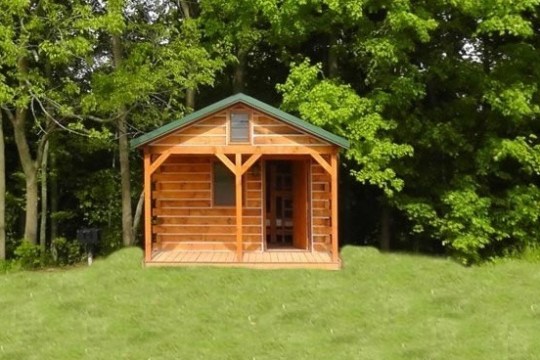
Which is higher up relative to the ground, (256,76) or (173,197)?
(256,76)

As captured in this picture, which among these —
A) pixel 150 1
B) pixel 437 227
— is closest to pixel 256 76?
pixel 150 1

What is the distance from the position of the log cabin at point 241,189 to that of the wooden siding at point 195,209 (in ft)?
0.08

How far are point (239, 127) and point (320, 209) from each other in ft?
9.72

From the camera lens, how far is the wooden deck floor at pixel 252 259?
12.1 m

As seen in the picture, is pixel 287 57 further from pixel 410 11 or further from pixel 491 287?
pixel 491 287

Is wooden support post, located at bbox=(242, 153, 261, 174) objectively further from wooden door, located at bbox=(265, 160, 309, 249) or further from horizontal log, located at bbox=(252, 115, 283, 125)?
wooden door, located at bbox=(265, 160, 309, 249)

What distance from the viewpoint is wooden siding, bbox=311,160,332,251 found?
1398cm

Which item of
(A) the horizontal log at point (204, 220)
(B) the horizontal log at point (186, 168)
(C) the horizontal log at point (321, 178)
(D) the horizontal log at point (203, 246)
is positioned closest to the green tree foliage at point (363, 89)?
(C) the horizontal log at point (321, 178)

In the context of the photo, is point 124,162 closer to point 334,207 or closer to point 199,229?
point 199,229

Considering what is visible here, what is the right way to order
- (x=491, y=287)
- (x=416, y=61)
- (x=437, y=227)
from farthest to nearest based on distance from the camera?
1. (x=416, y=61)
2. (x=437, y=227)
3. (x=491, y=287)

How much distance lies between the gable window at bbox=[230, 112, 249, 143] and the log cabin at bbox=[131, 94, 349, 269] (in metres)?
0.02

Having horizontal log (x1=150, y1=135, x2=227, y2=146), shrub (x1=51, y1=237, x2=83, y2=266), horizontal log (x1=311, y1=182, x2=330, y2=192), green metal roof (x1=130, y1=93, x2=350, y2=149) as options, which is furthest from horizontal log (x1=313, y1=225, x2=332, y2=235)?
shrub (x1=51, y1=237, x2=83, y2=266)

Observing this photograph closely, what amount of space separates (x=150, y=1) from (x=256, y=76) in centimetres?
438

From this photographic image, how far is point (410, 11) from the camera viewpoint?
15.0m
